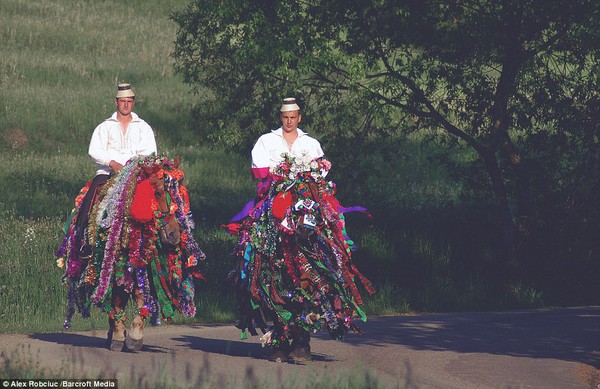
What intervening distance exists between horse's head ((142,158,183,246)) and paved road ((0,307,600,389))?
3.76 ft

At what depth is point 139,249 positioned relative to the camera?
Answer: 42.7 ft

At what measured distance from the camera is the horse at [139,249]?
42.6 feet

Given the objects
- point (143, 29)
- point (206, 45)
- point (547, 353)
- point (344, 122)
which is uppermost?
point (143, 29)

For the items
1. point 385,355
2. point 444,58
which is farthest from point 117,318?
point 444,58

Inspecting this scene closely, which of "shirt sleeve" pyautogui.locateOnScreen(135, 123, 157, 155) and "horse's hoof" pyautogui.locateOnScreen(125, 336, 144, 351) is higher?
"shirt sleeve" pyautogui.locateOnScreen(135, 123, 157, 155)

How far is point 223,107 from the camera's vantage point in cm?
2311

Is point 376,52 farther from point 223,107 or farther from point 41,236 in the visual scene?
point 41,236

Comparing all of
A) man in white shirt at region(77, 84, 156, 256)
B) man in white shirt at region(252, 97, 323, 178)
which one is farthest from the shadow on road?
man in white shirt at region(77, 84, 156, 256)

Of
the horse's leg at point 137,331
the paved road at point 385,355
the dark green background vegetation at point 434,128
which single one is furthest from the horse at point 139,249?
the dark green background vegetation at point 434,128

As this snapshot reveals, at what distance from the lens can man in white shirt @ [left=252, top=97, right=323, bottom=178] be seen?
13.1 m

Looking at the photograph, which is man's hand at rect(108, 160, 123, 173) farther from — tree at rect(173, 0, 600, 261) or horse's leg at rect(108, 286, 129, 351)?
tree at rect(173, 0, 600, 261)

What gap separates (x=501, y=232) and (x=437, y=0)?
4.12 m

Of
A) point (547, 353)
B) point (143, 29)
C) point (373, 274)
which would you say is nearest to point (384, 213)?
point (373, 274)

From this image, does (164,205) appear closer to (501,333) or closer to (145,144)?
(145,144)
